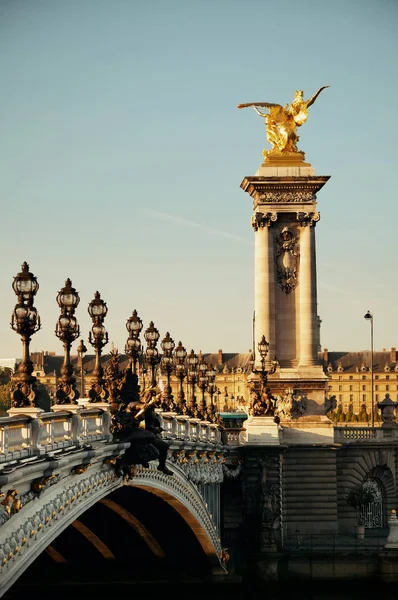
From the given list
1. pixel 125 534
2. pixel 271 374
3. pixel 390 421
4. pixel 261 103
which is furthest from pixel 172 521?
pixel 261 103

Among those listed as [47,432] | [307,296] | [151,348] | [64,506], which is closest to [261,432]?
[307,296]

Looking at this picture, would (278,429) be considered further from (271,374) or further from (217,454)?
(217,454)

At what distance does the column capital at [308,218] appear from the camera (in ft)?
257

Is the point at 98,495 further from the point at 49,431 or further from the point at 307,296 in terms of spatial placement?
the point at 307,296

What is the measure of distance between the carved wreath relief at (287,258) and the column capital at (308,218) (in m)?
1.03

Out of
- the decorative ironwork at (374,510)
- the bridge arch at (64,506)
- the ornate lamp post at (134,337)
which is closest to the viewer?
the bridge arch at (64,506)

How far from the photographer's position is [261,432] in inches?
2785

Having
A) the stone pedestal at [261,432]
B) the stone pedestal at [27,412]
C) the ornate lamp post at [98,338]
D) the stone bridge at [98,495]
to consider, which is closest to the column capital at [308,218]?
the stone pedestal at [261,432]

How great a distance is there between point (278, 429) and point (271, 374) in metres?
5.42

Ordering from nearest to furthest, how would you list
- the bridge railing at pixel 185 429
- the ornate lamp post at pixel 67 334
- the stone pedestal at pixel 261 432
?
the ornate lamp post at pixel 67 334, the bridge railing at pixel 185 429, the stone pedestal at pixel 261 432

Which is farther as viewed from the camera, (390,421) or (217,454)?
(390,421)

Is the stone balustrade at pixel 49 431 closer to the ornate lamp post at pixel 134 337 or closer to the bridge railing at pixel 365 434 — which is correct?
the ornate lamp post at pixel 134 337

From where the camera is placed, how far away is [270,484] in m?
70.7

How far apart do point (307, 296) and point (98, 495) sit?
48168 millimetres
